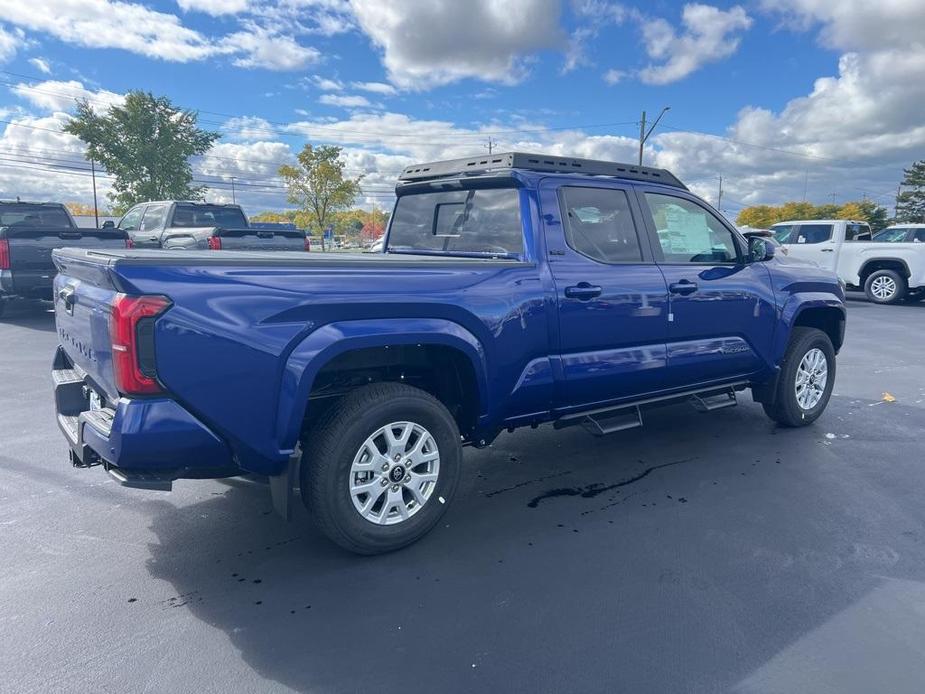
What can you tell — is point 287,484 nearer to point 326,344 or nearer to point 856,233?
point 326,344

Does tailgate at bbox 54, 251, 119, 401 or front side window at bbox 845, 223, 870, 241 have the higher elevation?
front side window at bbox 845, 223, 870, 241

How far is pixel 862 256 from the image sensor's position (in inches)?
614

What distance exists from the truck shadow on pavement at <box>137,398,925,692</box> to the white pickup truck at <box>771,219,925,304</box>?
12.8 metres

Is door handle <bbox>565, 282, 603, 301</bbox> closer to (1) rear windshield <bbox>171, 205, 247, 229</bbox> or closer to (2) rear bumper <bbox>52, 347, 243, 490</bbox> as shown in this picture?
(2) rear bumper <bbox>52, 347, 243, 490</bbox>

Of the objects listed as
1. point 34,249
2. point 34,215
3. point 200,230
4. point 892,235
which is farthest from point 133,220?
point 892,235

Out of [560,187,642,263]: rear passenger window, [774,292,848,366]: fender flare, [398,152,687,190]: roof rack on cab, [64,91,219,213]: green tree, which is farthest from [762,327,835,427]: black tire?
[64,91,219,213]: green tree

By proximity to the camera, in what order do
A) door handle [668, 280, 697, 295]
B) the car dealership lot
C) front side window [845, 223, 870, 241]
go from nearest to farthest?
the car dealership lot
door handle [668, 280, 697, 295]
front side window [845, 223, 870, 241]

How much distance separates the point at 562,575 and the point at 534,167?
2333 mm

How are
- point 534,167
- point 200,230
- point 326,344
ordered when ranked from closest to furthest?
point 326,344
point 534,167
point 200,230

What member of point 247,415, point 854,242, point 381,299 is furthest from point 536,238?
point 854,242

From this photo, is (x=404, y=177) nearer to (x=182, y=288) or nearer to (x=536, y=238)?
(x=536, y=238)

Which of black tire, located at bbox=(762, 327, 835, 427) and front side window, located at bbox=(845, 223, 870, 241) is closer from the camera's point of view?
black tire, located at bbox=(762, 327, 835, 427)

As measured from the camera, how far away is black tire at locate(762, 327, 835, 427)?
5.28m

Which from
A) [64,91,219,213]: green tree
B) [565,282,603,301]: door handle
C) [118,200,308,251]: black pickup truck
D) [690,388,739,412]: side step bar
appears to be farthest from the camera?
[64,91,219,213]: green tree
